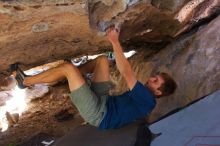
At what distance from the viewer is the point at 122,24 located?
3.90 meters

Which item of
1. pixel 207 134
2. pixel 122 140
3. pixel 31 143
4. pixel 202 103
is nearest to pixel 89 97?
pixel 122 140

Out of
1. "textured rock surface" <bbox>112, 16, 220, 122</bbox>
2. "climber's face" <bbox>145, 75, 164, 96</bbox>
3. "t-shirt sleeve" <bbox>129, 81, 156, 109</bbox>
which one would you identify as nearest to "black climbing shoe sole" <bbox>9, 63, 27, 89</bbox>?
"t-shirt sleeve" <bbox>129, 81, 156, 109</bbox>

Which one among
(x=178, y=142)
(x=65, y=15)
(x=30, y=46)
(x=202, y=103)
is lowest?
(x=178, y=142)

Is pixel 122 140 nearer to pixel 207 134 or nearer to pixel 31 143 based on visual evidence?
pixel 207 134

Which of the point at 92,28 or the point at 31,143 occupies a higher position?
the point at 92,28

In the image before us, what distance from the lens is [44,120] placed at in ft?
18.4

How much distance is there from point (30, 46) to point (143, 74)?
1803 mm

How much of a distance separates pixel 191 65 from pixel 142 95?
106 centimetres

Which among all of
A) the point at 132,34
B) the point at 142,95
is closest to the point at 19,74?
the point at 142,95

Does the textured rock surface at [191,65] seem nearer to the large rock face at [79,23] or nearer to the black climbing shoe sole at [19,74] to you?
the large rock face at [79,23]

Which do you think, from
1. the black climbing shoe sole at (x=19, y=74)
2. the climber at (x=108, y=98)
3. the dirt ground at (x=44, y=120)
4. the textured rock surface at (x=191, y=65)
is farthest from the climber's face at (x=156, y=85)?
the dirt ground at (x=44, y=120)

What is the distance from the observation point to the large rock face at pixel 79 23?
10.2 ft

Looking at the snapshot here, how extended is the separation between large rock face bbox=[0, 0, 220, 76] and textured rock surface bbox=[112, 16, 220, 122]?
31 cm

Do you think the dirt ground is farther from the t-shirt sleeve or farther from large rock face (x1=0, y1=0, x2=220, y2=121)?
the t-shirt sleeve
